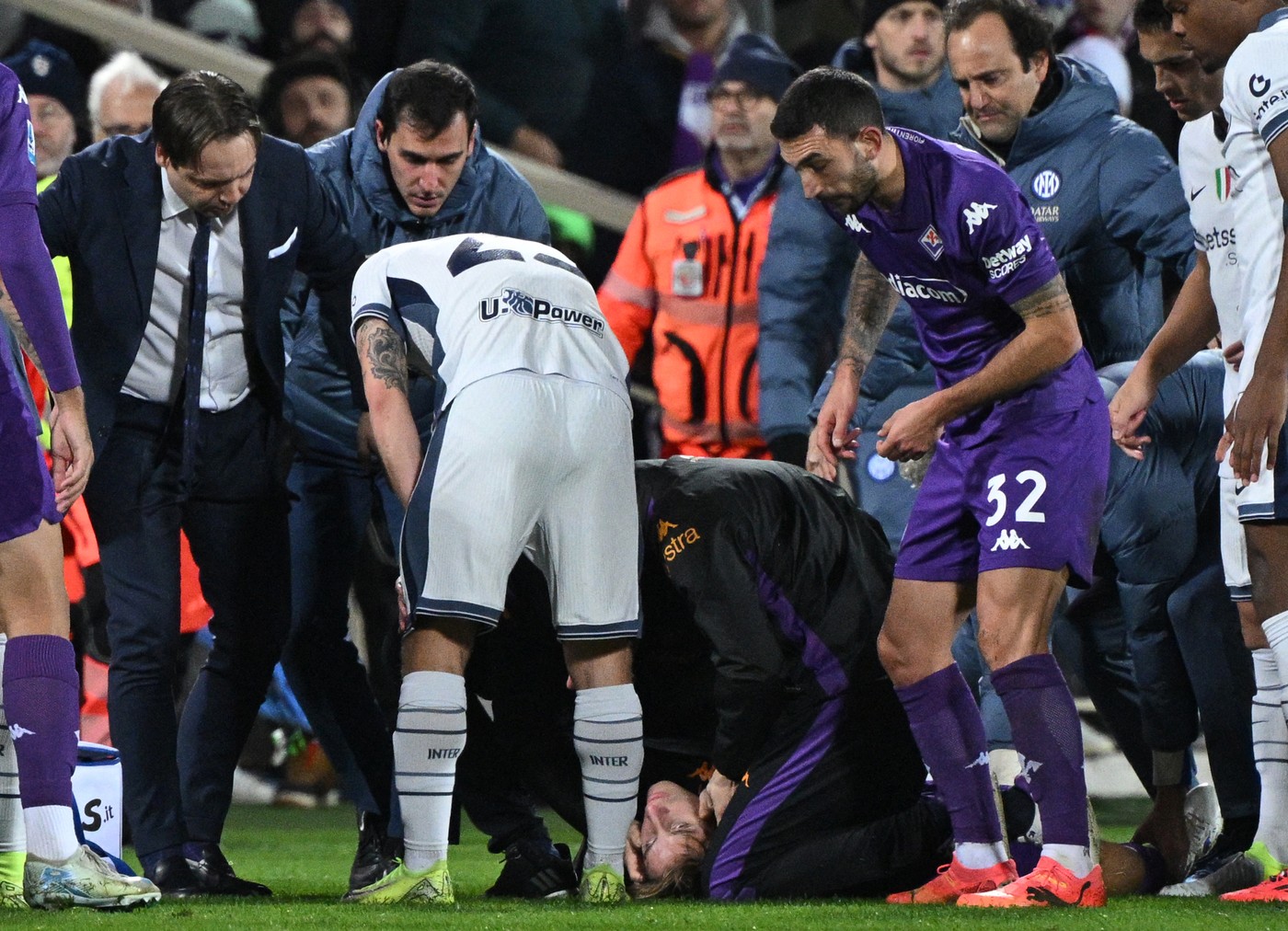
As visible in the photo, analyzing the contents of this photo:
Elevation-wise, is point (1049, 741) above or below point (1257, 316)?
below

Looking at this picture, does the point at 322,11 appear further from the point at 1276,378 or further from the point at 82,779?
the point at 1276,378

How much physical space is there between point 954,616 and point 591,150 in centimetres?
427

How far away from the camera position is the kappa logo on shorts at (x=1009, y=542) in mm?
4188

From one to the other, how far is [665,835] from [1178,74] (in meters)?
2.28

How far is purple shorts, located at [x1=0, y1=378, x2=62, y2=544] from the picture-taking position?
3.98 m

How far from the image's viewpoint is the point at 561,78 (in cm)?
816

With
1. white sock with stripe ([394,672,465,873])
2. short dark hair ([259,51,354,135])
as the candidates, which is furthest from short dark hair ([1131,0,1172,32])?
short dark hair ([259,51,354,135])

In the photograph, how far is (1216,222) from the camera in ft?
15.6

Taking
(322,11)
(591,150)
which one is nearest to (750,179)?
(591,150)

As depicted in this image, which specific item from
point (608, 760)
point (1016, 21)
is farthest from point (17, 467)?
point (1016, 21)

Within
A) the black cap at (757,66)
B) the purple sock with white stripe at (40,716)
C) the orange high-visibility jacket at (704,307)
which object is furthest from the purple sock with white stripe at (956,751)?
the black cap at (757,66)

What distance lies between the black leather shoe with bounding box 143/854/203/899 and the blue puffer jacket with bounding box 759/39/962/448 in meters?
2.63

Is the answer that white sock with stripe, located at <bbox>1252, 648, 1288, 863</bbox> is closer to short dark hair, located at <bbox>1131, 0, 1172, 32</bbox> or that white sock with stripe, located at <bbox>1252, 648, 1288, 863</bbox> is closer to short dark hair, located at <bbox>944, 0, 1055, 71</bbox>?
short dark hair, located at <bbox>1131, 0, 1172, 32</bbox>

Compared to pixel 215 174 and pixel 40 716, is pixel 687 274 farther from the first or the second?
pixel 40 716
